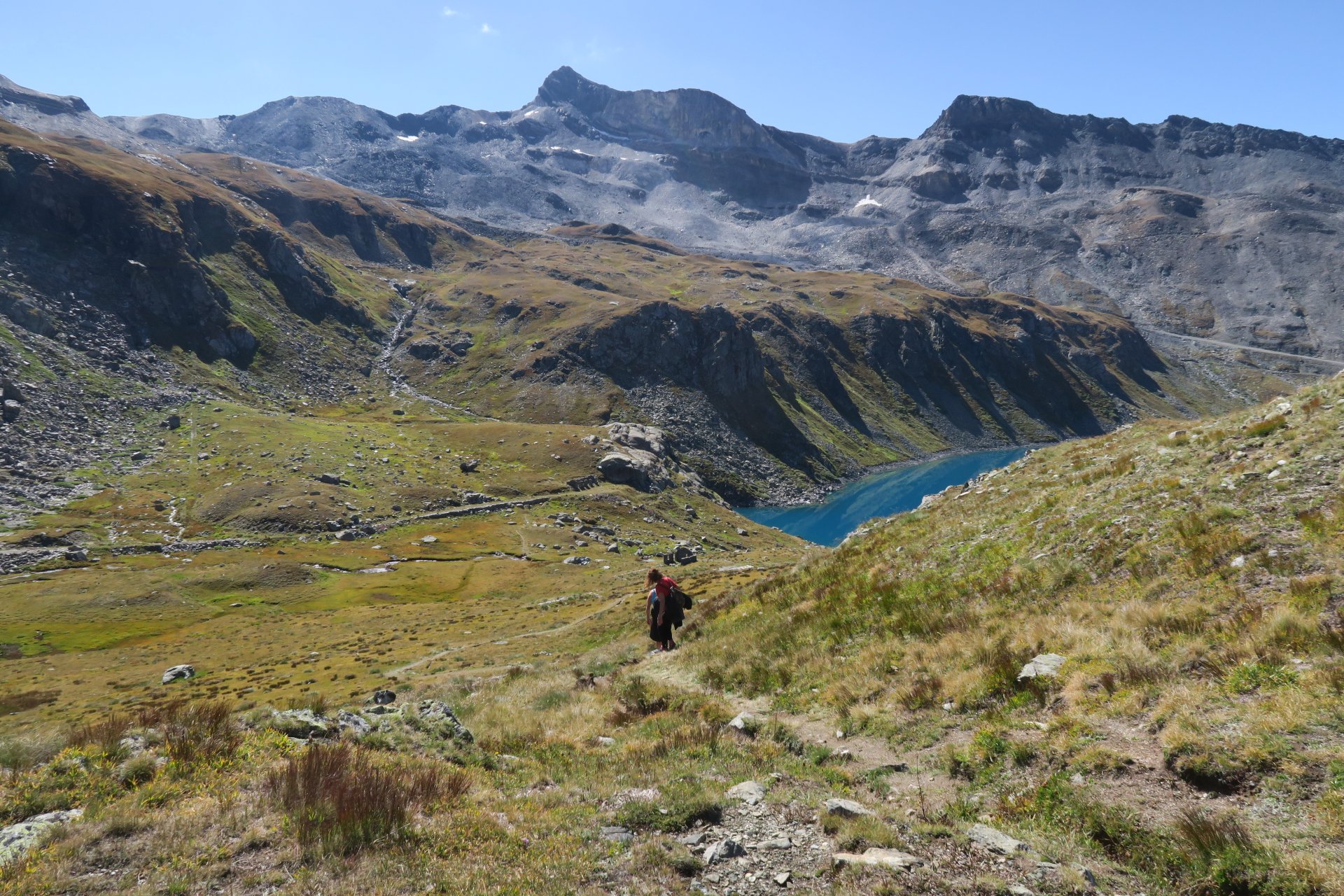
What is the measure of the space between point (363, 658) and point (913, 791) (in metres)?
47.6

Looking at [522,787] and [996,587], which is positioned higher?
[996,587]

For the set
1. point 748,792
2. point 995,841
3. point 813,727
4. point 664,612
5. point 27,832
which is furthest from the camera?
point 664,612

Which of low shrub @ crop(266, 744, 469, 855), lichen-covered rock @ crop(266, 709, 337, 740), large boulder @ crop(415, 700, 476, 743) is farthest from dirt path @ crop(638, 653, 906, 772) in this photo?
lichen-covered rock @ crop(266, 709, 337, 740)

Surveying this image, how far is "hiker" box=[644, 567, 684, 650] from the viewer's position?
23328mm

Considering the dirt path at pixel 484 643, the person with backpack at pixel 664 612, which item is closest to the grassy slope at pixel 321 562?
the dirt path at pixel 484 643

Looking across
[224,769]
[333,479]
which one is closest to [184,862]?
[224,769]

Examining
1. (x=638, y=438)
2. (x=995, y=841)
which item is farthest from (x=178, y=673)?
(x=638, y=438)

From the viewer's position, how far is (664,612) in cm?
2331

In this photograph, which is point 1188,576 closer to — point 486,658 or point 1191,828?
point 1191,828

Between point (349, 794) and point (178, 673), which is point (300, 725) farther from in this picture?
point (178, 673)

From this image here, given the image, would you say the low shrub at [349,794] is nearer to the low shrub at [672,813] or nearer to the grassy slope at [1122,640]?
the low shrub at [672,813]

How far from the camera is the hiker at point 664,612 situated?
918 inches

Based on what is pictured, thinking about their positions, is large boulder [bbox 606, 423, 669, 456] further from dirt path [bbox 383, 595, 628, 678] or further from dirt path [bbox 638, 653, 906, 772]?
dirt path [bbox 638, 653, 906, 772]

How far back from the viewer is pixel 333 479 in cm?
A: 12688
